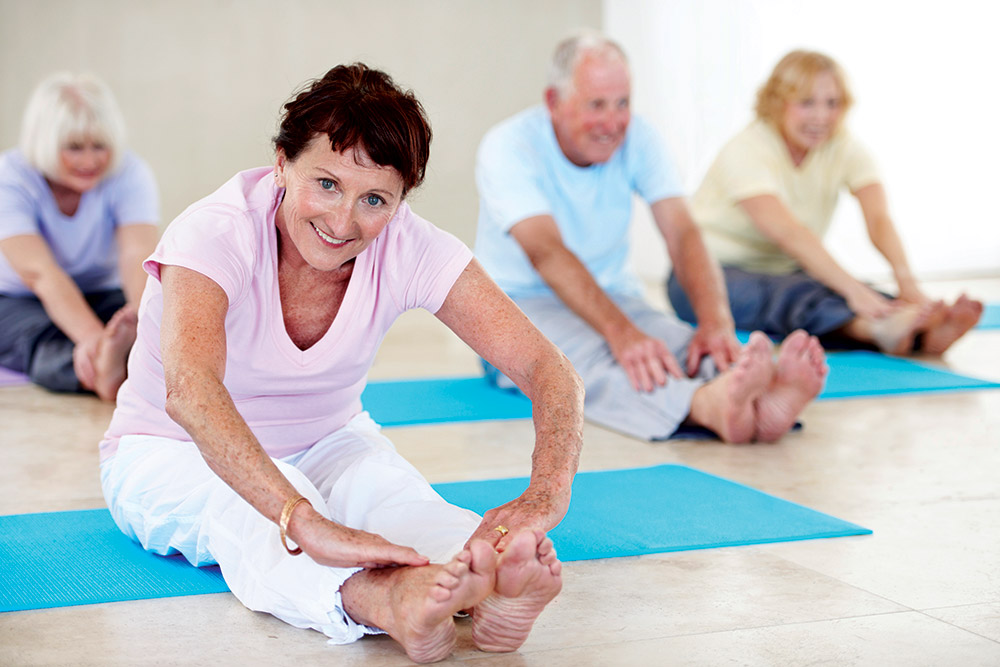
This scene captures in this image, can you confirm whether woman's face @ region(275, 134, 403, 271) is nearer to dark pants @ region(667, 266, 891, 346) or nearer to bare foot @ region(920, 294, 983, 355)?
dark pants @ region(667, 266, 891, 346)

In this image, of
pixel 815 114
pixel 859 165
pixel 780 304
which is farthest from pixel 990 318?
pixel 815 114

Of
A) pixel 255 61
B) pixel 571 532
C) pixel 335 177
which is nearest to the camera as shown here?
pixel 335 177

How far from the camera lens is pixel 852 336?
4.36m

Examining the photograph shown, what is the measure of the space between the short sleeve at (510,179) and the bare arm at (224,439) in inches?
69.6

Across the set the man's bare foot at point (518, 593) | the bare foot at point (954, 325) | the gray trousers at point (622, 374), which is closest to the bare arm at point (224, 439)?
the man's bare foot at point (518, 593)

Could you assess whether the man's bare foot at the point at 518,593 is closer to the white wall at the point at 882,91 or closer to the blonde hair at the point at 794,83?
the blonde hair at the point at 794,83

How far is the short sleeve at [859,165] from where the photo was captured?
14.7ft

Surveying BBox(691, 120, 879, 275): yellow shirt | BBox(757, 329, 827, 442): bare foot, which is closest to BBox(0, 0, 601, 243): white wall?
BBox(691, 120, 879, 275): yellow shirt

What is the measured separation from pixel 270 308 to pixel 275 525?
34 centimetres

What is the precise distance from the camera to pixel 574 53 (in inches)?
132

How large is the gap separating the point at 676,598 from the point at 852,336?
280 centimetres

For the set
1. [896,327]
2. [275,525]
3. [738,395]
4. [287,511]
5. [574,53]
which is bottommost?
[896,327]

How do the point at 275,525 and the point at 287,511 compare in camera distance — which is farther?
the point at 275,525

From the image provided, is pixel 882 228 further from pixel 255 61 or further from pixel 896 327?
pixel 255 61
